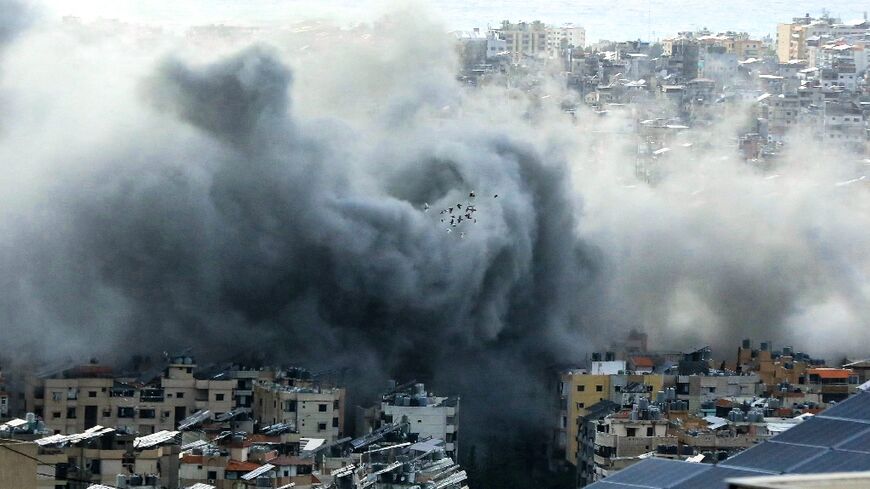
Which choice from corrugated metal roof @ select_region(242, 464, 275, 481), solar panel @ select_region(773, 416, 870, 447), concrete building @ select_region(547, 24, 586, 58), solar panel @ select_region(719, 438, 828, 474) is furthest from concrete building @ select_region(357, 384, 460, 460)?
concrete building @ select_region(547, 24, 586, 58)

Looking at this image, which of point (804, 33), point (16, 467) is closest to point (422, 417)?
point (16, 467)

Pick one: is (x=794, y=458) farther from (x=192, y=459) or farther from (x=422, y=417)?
(x=422, y=417)

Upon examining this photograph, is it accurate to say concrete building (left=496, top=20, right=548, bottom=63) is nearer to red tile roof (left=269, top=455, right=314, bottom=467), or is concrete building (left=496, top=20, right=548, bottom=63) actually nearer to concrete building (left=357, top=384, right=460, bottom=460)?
concrete building (left=357, top=384, right=460, bottom=460)

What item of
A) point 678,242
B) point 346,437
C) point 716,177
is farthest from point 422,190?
point 716,177

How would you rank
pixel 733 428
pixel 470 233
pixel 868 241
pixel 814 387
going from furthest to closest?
pixel 868 241 < pixel 470 233 < pixel 814 387 < pixel 733 428

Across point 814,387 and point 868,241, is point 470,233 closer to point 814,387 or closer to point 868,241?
point 814,387

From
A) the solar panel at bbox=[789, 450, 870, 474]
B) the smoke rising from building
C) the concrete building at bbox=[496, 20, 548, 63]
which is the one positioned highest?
the concrete building at bbox=[496, 20, 548, 63]
